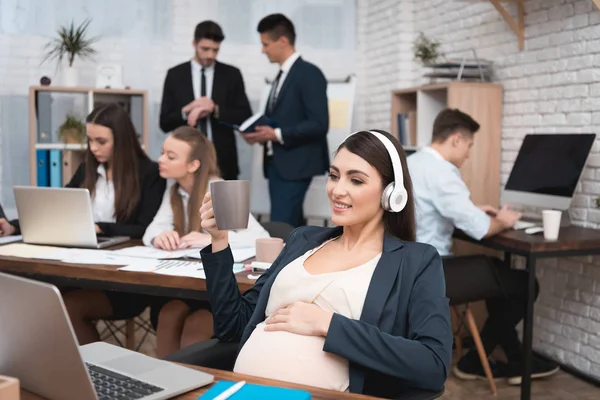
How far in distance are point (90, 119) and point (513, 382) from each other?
7.34ft

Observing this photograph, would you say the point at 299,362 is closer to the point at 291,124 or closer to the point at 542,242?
the point at 542,242

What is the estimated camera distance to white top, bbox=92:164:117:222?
10.0 feet

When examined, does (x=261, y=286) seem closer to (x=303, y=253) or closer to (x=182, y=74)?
(x=303, y=253)

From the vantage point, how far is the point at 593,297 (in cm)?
352

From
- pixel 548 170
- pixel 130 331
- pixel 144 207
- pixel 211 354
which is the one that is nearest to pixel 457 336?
pixel 548 170

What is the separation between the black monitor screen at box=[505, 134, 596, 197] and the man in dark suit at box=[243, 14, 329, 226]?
1.10m

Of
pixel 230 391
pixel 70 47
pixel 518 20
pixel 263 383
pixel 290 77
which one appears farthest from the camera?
pixel 70 47

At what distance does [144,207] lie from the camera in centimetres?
302

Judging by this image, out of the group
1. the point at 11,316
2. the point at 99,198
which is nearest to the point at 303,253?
the point at 11,316

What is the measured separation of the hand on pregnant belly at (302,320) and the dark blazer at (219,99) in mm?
3045

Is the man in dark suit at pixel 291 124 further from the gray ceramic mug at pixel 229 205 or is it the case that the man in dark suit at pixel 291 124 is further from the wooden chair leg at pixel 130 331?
the gray ceramic mug at pixel 229 205

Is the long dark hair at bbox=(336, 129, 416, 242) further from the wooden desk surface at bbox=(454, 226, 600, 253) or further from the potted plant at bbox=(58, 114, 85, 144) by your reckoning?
the potted plant at bbox=(58, 114, 85, 144)

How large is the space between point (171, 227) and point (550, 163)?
1.85m

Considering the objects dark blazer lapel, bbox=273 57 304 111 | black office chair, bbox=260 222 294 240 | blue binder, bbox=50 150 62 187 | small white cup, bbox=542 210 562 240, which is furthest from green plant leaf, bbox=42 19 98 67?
small white cup, bbox=542 210 562 240
